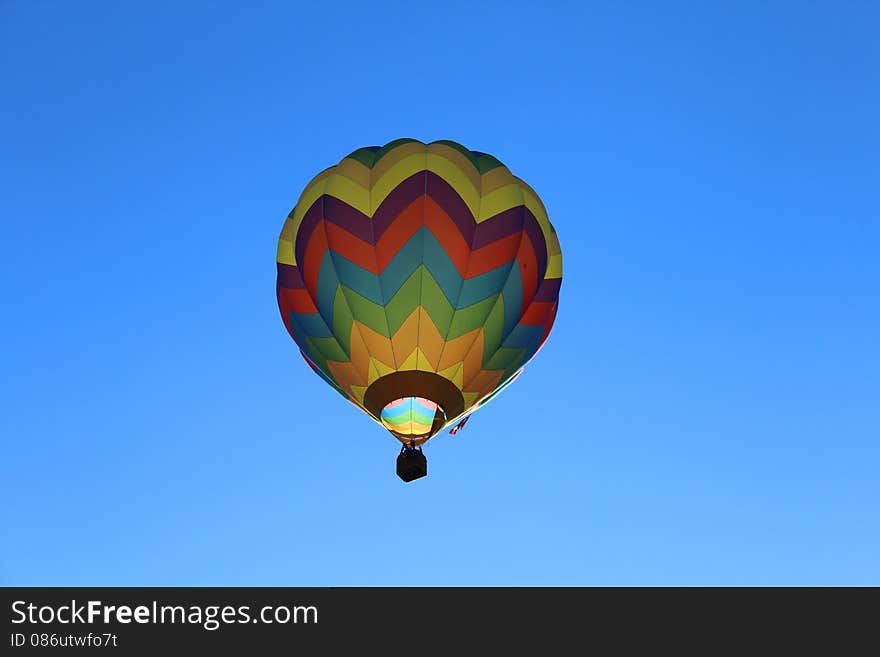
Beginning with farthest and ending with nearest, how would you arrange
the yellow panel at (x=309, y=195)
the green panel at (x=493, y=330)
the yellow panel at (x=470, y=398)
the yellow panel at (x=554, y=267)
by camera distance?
1. the yellow panel at (x=554, y=267)
2. the yellow panel at (x=309, y=195)
3. the yellow panel at (x=470, y=398)
4. the green panel at (x=493, y=330)

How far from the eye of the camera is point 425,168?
17328 mm

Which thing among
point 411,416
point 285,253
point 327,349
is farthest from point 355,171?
point 411,416

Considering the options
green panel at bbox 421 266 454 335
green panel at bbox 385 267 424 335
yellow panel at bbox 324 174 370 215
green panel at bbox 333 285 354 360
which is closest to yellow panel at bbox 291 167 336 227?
yellow panel at bbox 324 174 370 215

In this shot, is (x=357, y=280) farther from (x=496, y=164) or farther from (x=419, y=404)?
(x=496, y=164)

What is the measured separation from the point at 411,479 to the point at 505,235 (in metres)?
4.04

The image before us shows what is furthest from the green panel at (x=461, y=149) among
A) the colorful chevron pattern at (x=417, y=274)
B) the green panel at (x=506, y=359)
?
the green panel at (x=506, y=359)

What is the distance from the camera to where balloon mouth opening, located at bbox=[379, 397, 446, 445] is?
16578mm

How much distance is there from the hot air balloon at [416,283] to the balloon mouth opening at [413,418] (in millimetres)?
22

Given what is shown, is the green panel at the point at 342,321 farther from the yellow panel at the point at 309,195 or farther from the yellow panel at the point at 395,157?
the yellow panel at the point at 395,157

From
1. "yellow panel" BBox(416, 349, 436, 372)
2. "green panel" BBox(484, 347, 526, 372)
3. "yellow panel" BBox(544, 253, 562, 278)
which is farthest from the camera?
"yellow panel" BBox(544, 253, 562, 278)

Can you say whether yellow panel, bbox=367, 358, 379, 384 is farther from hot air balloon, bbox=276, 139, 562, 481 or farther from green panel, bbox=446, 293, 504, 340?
green panel, bbox=446, 293, 504, 340

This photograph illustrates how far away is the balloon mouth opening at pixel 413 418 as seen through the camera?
1658cm

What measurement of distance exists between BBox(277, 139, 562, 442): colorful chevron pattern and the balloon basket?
26 cm
